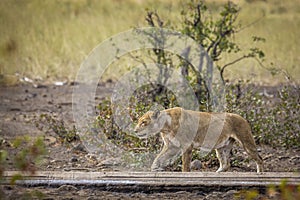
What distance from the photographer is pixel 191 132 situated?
26.4 ft

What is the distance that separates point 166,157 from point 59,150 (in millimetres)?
1992

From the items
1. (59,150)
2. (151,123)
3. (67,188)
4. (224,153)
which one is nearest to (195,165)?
(224,153)

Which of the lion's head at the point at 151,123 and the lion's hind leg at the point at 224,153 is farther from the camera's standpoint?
the lion's hind leg at the point at 224,153

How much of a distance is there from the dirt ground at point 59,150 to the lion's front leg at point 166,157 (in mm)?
527

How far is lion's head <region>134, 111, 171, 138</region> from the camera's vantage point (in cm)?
792

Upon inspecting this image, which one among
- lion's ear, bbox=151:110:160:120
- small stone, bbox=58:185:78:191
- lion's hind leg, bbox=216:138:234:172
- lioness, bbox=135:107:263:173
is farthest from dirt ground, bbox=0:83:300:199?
lion's ear, bbox=151:110:160:120

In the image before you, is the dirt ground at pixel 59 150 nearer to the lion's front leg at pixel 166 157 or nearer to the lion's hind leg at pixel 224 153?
the lion's hind leg at pixel 224 153

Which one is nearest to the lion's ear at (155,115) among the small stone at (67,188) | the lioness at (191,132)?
the lioness at (191,132)

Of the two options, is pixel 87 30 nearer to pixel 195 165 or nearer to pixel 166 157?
pixel 195 165

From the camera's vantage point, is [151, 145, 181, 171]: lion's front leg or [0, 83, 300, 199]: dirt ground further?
[151, 145, 181, 171]: lion's front leg

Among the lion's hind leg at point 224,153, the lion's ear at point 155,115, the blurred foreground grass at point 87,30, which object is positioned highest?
the blurred foreground grass at point 87,30

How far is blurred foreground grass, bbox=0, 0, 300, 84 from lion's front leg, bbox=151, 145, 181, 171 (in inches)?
223

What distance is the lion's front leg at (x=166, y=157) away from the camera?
794 centimetres

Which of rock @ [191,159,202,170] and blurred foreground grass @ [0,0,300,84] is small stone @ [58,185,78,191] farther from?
blurred foreground grass @ [0,0,300,84]
